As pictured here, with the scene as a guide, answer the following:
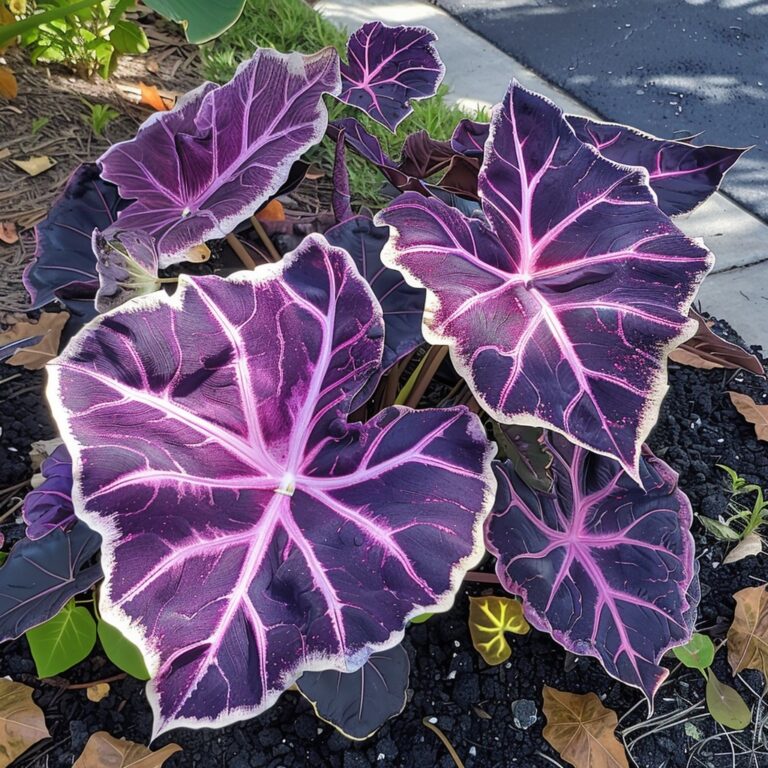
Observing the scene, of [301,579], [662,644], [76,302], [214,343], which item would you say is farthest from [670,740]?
[76,302]

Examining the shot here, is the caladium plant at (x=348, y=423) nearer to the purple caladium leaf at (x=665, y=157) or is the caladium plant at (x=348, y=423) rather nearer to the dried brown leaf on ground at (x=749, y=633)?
the purple caladium leaf at (x=665, y=157)

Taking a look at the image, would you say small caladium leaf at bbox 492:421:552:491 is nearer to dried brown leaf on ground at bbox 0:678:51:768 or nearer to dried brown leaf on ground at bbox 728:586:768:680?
dried brown leaf on ground at bbox 728:586:768:680

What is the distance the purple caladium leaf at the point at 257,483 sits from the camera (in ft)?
2.57

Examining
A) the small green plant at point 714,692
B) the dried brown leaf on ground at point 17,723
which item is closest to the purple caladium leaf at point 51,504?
the dried brown leaf on ground at point 17,723

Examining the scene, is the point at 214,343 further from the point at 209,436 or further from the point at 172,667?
the point at 172,667

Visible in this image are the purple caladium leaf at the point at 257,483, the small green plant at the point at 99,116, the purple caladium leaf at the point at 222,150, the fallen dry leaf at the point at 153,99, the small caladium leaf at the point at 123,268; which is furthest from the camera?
the fallen dry leaf at the point at 153,99

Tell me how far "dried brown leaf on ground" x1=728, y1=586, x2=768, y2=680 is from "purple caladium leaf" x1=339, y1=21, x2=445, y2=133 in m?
1.17

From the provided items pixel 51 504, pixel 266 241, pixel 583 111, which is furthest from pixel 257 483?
pixel 583 111

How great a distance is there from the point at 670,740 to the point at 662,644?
0.28 meters

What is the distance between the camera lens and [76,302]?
117cm

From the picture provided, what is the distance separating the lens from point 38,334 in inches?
62.0

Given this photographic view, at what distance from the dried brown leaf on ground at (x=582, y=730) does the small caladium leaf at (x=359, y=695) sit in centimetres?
32

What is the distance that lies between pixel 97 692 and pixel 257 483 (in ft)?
1.91

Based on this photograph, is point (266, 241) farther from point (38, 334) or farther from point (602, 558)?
point (602, 558)
